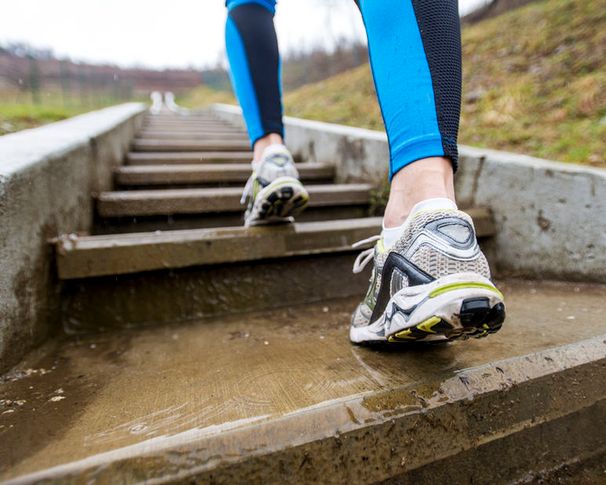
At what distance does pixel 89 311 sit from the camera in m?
1.25

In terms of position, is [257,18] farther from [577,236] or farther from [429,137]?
[577,236]

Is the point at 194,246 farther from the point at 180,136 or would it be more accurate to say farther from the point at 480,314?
the point at 180,136

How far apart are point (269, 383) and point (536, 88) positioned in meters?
3.38

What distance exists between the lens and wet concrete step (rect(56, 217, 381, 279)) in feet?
3.98

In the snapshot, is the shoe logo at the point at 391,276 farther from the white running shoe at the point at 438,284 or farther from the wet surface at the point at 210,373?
the wet surface at the point at 210,373

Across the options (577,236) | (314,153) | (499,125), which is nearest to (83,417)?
(577,236)

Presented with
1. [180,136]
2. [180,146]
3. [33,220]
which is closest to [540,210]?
[33,220]

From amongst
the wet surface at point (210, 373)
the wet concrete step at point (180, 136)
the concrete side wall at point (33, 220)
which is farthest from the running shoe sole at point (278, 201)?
the wet concrete step at point (180, 136)

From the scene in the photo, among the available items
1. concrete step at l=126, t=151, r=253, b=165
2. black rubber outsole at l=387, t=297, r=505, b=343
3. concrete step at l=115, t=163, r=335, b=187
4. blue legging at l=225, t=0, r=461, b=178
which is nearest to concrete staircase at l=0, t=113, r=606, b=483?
black rubber outsole at l=387, t=297, r=505, b=343

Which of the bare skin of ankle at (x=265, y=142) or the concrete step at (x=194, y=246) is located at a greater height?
the bare skin of ankle at (x=265, y=142)

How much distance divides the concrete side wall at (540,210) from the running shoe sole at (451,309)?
94 centimetres

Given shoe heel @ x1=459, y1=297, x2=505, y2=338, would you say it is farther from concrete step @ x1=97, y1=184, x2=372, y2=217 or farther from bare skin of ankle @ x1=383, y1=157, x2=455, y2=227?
concrete step @ x1=97, y1=184, x2=372, y2=217

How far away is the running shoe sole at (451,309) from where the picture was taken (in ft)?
2.18

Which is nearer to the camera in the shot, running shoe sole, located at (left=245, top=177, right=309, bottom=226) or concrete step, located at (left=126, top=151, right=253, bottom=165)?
running shoe sole, located at (left=245, top=177, right=309, bottom=226)
